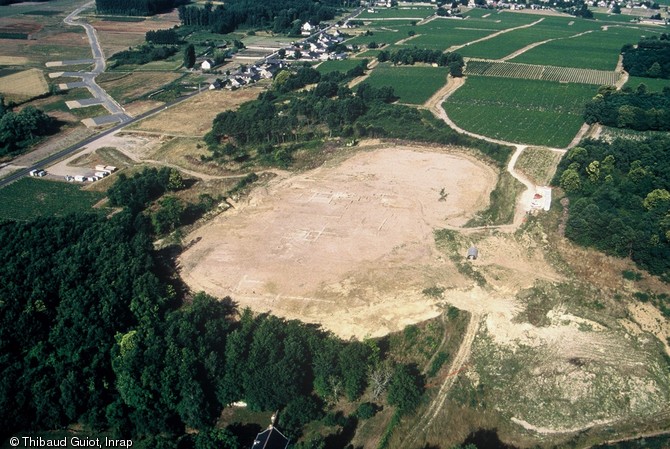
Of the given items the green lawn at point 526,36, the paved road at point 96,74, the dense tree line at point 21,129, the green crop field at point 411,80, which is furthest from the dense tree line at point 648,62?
the dense tree line at point 21,129

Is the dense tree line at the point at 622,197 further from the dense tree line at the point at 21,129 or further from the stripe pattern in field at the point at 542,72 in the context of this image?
the dense tree line at the point at 21,129

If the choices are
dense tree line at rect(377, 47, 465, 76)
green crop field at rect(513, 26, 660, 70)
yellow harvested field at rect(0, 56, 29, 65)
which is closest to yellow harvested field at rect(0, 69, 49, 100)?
yellow harvested field at rect(0, 56, 29, 65)

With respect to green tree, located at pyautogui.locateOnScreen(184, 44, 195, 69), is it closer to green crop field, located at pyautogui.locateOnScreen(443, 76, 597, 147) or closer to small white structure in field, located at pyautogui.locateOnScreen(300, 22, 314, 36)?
small white structure in field, located at pyautogui.locateOnScreen(300, 22, 314, 36)

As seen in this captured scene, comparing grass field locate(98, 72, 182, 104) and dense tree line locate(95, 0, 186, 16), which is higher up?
dense tree line locate(95, 0, 186, 16)

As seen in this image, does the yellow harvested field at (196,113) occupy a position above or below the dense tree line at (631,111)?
below

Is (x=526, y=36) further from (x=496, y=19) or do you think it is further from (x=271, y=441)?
(x=271, y=441)

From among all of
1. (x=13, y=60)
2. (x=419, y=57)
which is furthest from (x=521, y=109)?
(x=13, y=60)

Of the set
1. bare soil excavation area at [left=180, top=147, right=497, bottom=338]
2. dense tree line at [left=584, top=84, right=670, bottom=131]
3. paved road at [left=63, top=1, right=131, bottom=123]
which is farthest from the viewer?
paved road at [left=63, top=1, right=131, bottom=123]

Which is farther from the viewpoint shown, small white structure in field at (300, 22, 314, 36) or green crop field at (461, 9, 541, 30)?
green crop field at (461, 9, 541, 30)
